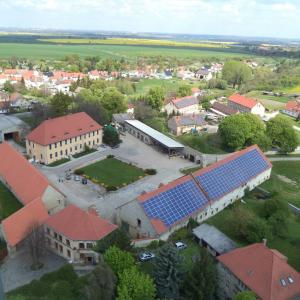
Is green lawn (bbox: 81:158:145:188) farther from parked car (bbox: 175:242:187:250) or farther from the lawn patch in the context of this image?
parked car (bbox: 175:242:187:250)

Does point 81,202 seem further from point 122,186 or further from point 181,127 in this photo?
point 181,127

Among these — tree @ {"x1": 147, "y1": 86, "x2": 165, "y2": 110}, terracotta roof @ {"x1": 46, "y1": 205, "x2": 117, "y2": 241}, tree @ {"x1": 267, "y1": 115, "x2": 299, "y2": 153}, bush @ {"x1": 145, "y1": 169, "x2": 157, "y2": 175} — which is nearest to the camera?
terracotta roof @ {"x1": 46, "y1": 205, "x2": 117, "y2": 241}

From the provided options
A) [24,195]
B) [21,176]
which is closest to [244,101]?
[21,176]

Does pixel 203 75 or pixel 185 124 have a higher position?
pixel 185 124

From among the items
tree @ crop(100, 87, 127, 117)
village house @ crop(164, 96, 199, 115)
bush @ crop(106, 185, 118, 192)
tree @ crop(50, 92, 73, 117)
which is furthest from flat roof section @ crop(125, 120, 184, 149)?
village house @ crop(164, 96, 199, 115)

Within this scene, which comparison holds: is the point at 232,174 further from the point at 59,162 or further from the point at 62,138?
the point at 62,138

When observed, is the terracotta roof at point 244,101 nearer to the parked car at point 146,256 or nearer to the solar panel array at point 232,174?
the solar panel array at point 232,174
